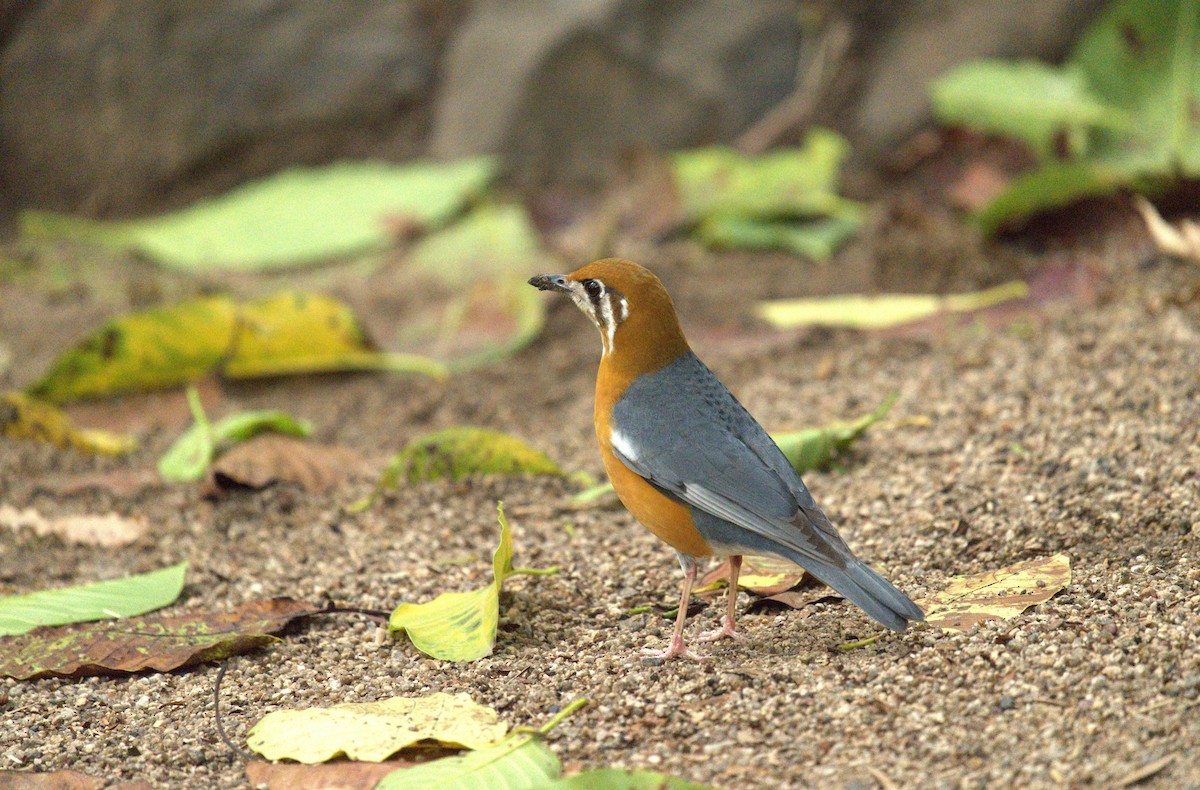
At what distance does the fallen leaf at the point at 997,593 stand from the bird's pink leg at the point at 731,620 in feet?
1.60

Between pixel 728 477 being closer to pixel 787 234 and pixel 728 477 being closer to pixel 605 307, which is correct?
pixel 605 307

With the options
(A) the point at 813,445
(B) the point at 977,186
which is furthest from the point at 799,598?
(B) the point at 977,186

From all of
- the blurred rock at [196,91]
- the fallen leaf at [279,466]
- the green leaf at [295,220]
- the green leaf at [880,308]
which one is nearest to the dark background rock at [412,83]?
the blurred rock at [196,91]

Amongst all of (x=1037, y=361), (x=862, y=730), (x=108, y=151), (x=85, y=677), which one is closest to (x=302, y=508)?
(x=85, y=677)

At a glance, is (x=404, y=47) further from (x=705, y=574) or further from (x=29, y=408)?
(x=705, y=574)

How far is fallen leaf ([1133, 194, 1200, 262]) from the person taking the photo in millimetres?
5285

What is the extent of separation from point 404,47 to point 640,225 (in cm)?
229

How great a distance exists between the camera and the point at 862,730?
285 centimetres

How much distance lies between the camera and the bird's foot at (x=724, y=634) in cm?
344

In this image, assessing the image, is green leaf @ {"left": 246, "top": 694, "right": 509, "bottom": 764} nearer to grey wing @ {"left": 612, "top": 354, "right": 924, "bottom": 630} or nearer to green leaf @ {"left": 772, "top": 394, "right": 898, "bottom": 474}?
grey wing @ {"left": 612, "top": 354, "right": 924, "bottom": 630}

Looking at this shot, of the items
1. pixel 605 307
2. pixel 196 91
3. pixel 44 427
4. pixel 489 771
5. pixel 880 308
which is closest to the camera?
pixel 489 771

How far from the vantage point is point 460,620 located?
3.44 meters

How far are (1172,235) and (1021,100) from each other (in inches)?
58.8

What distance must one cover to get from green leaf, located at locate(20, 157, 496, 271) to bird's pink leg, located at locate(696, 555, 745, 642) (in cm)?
474
